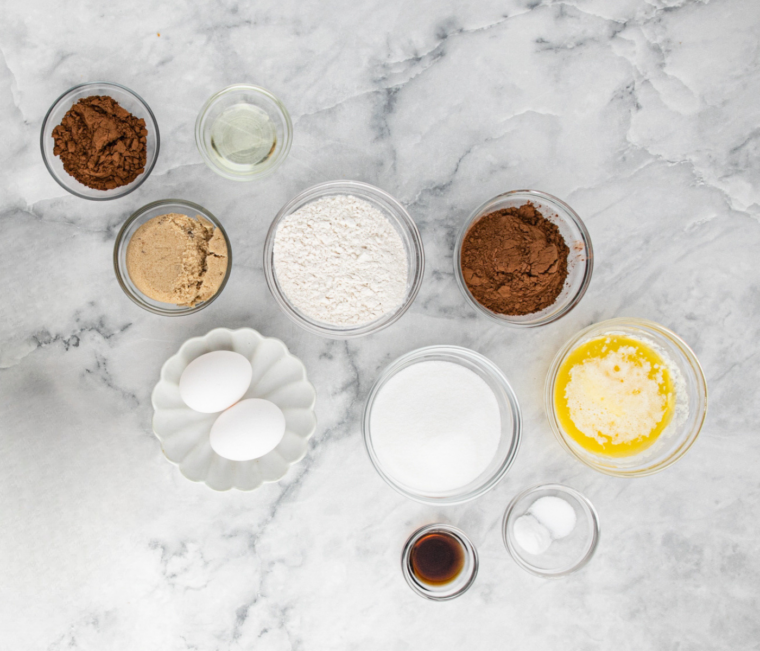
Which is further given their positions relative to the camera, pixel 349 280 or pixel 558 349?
pixel 558 349

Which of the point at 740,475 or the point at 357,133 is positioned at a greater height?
the point at 357,133

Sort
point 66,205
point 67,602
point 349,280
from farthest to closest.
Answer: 1. point 67,602
2. point 66,205
3. point 349,280

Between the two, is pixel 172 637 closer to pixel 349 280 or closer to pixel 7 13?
pixel 349 280

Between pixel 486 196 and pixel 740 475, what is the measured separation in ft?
3.80

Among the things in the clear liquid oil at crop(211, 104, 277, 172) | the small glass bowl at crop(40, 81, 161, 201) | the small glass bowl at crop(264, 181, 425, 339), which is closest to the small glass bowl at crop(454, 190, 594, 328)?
the small glass bowl at crop(264, 181, 425, 339)

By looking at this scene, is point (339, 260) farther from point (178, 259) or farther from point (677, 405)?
point (677, 405)

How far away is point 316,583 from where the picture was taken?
4.91ft

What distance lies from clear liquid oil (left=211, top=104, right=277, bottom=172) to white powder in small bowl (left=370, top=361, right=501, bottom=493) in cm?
→ 74

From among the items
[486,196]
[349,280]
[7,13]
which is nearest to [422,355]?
[349,280]

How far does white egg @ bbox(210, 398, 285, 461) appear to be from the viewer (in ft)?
4.15

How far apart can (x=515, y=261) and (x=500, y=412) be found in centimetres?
47

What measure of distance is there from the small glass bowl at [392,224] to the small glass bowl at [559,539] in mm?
670

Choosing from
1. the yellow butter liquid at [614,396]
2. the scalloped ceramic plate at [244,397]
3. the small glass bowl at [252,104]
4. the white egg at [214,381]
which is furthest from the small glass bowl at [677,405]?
the small glass bowl at [252,104]

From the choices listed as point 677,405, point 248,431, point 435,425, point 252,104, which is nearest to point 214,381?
point 248,431
